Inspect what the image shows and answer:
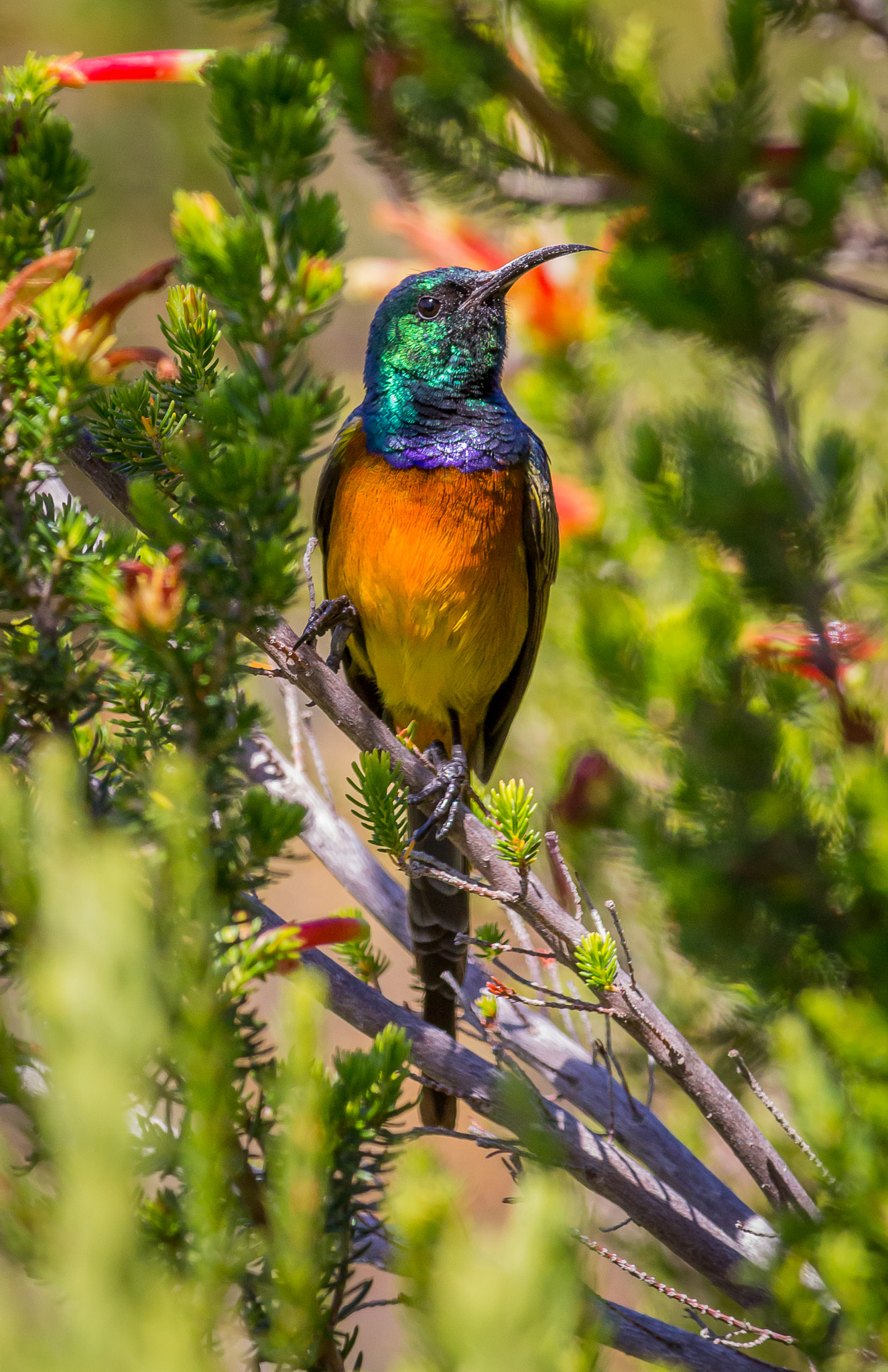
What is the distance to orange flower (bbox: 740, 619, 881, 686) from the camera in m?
2.74

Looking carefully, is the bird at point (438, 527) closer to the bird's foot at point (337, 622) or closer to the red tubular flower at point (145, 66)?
the bird's foot at point (337, 622)

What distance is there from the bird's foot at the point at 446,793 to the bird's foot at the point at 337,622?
43 centimetres

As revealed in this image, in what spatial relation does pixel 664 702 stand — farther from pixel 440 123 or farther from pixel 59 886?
pixel 59 886

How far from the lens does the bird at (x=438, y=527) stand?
3195mm

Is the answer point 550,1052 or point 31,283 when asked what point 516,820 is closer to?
point 550,1052

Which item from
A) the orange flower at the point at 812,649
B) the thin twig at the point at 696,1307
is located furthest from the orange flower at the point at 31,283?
the orange flower at the point at 812,649

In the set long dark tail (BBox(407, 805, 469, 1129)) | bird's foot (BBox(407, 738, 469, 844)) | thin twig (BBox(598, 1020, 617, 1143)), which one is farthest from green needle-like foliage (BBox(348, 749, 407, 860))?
long dark tail (BBox(407, 805, 469, 1129))

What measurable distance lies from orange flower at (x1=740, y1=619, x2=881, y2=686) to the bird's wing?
73cm

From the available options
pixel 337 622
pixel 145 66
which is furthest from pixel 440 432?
pixel 145 66

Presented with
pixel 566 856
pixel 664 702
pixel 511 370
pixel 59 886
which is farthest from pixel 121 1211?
pixel 511 370

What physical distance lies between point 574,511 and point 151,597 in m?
2.67

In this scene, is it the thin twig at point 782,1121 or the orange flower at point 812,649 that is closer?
the thin twig at point 782,1121

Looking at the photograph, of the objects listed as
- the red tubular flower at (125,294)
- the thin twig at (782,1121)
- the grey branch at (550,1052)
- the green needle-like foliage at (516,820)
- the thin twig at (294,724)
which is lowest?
the grey branch at (550,1052)

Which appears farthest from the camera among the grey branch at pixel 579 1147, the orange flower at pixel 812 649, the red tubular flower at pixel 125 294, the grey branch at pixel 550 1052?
the orange flower at pixel 812 649
